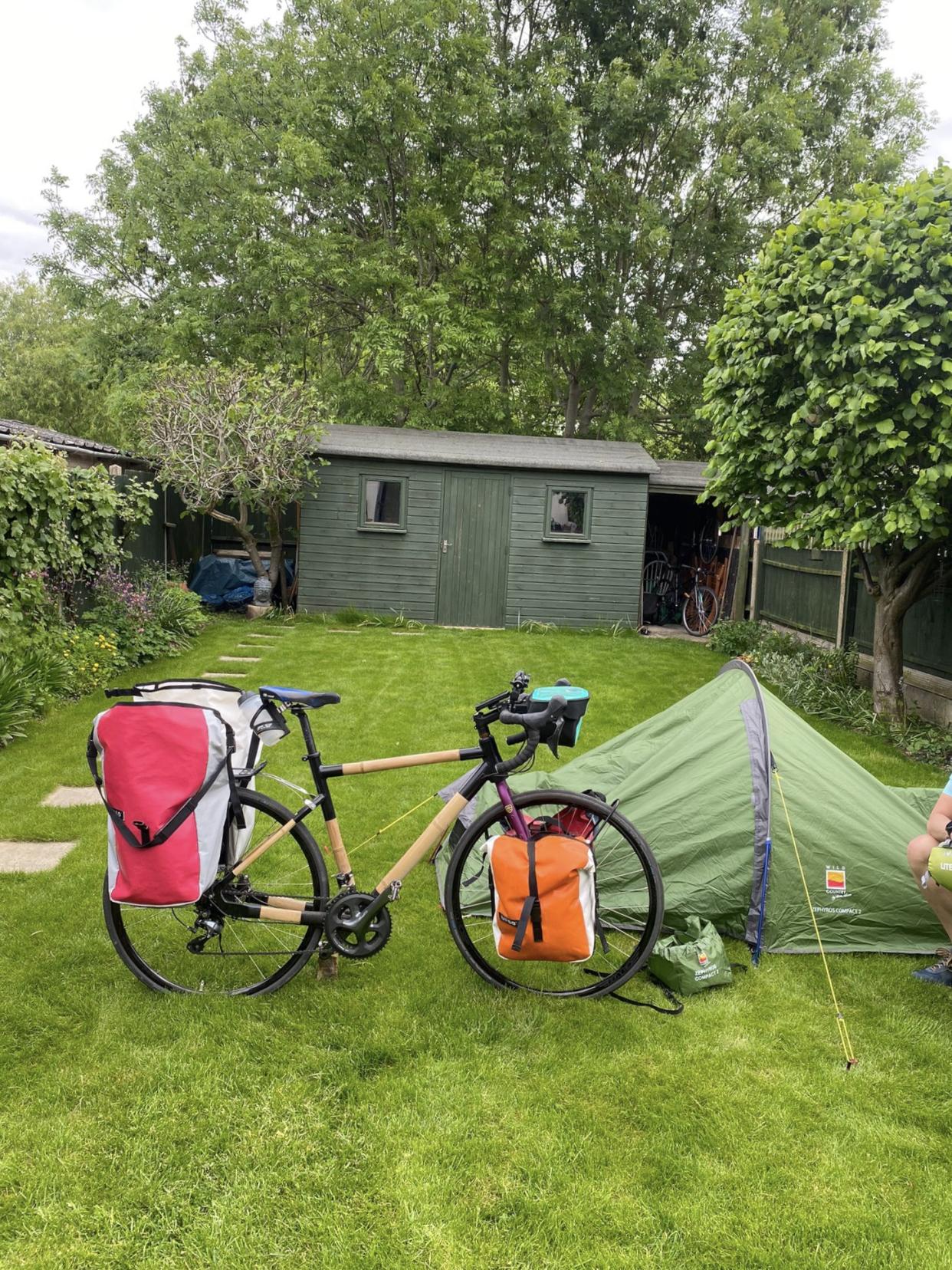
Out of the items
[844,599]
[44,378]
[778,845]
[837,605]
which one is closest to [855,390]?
[844,599]

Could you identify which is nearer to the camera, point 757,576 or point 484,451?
point 757,576

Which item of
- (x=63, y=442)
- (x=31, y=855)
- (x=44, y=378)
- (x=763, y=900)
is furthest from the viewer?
(x=44, y=378)

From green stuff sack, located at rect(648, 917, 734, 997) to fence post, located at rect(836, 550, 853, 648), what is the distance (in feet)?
20.4

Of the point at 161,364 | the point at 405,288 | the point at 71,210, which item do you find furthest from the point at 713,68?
the point at 71,210

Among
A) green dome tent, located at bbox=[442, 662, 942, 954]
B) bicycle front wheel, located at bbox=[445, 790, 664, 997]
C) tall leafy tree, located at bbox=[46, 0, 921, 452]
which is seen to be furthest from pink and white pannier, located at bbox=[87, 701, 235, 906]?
tall leafy tree, located at bbox=[46, 0, 921, 452]

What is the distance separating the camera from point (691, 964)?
2936 millimetres

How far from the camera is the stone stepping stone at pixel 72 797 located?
15.1 ft

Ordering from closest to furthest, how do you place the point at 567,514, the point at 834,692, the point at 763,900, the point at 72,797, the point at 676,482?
the point at 763,900 → the point at 72,797 → the point at 834,692 → the point at 567,514 → the point at 676,482

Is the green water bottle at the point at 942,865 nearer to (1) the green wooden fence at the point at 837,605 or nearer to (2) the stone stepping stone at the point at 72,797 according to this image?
(2) the stone stepping stone at the point at 72,797

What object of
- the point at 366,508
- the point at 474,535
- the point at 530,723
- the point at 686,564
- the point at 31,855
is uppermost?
the point at 366,508

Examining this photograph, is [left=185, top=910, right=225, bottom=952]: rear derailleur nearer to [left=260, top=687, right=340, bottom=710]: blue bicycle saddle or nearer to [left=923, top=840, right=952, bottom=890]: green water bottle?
[left=260, top=687, right=340, bottom=710]: blue bicycle saddle

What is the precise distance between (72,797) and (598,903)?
3149 mm

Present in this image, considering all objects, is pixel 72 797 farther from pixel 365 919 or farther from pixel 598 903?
pixel 598 903

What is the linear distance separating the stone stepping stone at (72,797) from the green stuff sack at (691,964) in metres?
3.21
